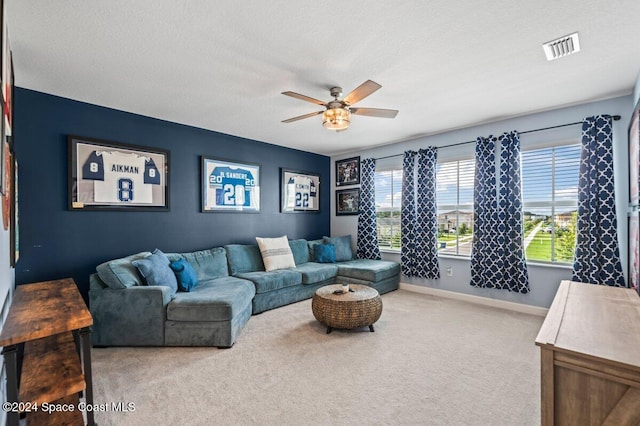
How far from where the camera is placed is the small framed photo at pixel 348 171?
588 centimetres

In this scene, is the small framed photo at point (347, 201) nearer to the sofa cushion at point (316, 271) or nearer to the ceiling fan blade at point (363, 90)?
the sofa cushion at point (316, 271)

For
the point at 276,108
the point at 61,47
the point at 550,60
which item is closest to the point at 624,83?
the point at 550,60

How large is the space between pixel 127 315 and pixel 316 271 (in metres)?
2.45

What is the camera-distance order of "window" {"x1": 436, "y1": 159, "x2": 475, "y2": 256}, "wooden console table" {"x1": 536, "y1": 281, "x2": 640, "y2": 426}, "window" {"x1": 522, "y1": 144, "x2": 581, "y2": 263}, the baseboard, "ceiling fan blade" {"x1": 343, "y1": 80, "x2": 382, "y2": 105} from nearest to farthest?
"wooden console table" {"x1": 536, "y1": 281, "x2": 640, "y2": 426} → "ceiling fan blade" {"x1": 343, "y1": 80, "x2": 382, "y2": 105} → "window" {"x1": 522, "y1": 144, "x2": 581, "y2": 263} → the baseboard → "window" {"x1": 436, "y1": 159, "x2": 475, "y2": 256}

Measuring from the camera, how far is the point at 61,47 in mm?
2225

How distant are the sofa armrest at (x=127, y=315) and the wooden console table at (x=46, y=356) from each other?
582 mm

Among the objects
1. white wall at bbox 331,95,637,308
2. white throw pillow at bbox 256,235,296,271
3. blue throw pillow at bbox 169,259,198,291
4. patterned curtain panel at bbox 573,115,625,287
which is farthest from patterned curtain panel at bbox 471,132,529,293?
blue throw pillow at bbox 169,259,198,291

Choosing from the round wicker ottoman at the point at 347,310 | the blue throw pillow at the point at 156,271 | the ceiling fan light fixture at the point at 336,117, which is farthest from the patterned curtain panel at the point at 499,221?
the blue throw pillow at the point at 156,271

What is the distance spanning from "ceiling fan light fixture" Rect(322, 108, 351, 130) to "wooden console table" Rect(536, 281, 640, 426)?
2.22m

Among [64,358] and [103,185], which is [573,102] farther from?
[103,185]

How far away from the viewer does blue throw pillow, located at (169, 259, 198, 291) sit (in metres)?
3.28

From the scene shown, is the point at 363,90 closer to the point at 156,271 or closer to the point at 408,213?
the point at 156,271

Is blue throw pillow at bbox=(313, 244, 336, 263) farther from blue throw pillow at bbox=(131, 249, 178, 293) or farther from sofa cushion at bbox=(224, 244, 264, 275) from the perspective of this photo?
blue throw pillow at bbox=(131, 249, 178, 293)

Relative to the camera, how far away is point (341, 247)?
5.52m
